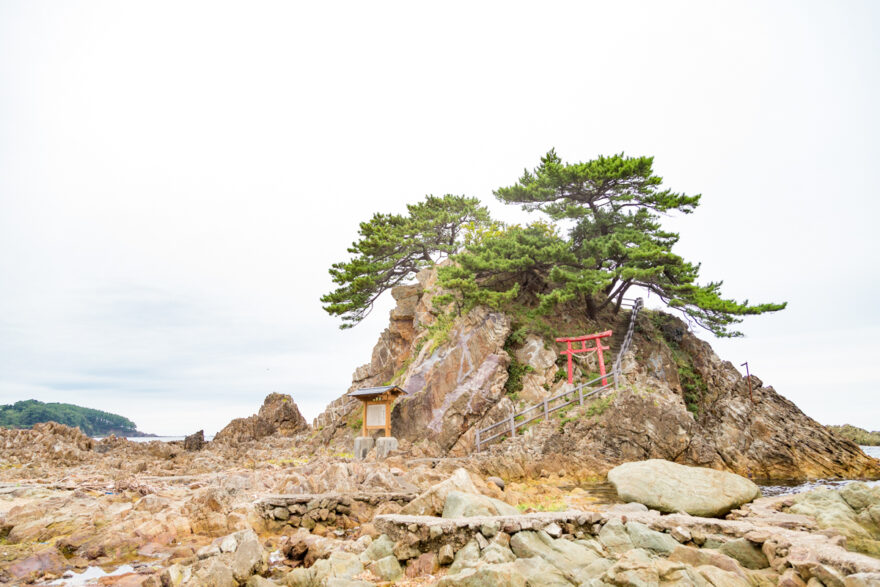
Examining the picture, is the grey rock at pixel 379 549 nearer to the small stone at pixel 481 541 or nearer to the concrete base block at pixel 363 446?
the small stone at pixel 481 541

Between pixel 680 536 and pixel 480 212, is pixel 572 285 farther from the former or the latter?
pixel 680 536

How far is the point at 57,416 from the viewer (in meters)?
56.4

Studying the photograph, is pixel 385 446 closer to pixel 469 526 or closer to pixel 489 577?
pixel 469 526

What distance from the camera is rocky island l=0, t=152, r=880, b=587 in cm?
656

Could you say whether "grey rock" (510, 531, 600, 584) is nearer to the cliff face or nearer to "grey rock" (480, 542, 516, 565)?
"grey rock" (480, 542, 516, 565)

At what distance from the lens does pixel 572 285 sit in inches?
800

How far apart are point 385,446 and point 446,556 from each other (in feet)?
35.7

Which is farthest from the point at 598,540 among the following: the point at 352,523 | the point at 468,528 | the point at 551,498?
the point at 352,523

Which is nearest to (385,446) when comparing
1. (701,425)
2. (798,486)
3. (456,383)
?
(456,383)

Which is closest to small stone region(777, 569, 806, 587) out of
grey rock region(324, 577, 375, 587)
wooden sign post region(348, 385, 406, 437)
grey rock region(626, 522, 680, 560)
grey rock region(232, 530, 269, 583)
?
grey rock region(626, 522, 680, 560)

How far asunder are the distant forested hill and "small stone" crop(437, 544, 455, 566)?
2194 inches

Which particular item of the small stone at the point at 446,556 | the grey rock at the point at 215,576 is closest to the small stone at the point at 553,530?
the small stone at the point at 446,556

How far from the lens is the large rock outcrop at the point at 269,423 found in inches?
1087

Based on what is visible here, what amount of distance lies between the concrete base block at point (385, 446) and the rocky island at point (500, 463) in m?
0.23
